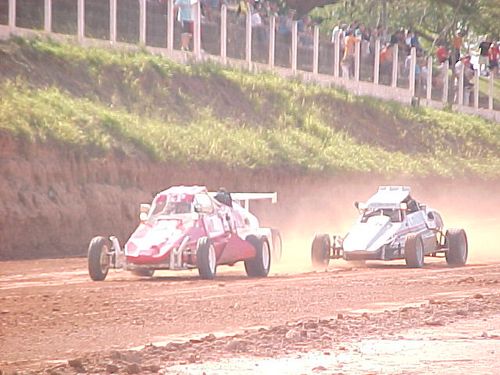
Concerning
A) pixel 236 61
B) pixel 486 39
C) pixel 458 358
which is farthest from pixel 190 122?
pixel 486 39

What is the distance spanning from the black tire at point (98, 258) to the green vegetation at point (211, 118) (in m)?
6.53

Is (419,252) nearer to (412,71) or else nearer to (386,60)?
(386,60)

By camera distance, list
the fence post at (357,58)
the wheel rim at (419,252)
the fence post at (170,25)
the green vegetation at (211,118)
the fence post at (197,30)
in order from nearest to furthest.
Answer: the wheel rim at (419,252) → the green vegetation at (211,118) → the fence post at (170,25) → the fence post at (197,30) → the fence post at (357,58)

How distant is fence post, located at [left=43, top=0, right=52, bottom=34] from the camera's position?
3238 centimetres

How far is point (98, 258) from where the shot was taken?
2116 centimetres

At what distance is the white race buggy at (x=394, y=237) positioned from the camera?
80.4ft

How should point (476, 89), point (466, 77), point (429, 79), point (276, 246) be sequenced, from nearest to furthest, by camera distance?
point (276, 246) < point (429, 79) < point (466, 77) < point (476, 89)

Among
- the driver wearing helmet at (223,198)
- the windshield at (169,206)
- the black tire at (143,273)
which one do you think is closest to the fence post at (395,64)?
the driver wearing helmet at (223,198)

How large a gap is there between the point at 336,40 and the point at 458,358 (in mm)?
32876

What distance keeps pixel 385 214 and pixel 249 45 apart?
15900 mm

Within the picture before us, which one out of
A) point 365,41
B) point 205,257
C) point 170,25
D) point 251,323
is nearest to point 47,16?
point 170,25

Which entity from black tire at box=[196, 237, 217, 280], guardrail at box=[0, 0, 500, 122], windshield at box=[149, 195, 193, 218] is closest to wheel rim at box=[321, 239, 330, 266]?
windshield at box=[149, 195, 193, 218]

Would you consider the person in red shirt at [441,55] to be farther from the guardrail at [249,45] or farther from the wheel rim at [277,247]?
the wheel rim at [277,247]

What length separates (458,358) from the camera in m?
12.3
